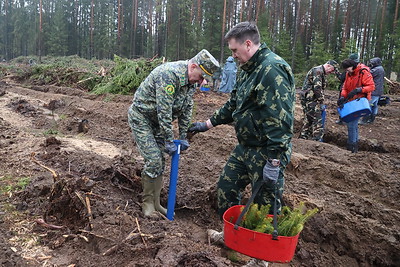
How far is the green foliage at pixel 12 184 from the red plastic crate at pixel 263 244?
Answer: 290 centimetres

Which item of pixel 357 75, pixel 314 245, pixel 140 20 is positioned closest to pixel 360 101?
pixel 357 75

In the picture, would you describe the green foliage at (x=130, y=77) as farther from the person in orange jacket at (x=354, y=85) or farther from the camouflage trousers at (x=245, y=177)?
the camouflage trousers at (x=245, y=177)

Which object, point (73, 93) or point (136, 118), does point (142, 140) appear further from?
point (73, 93)

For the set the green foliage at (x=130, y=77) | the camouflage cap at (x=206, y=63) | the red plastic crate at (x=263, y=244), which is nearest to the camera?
the red plastic crate at (x=263, y=244)

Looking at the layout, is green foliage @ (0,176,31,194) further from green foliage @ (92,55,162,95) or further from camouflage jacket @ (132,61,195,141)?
green foliage @ (92,55,162,95)

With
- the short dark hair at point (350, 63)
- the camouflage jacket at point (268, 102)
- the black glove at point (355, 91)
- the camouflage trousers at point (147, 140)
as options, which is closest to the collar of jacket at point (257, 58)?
the camouflage jacket at point (268, 102)

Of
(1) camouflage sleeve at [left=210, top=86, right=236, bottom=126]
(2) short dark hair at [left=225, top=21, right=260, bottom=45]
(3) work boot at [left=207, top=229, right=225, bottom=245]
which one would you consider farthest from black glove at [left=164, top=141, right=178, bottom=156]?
(2) short dark hair at [left=225, top=21, right=260, bottom=45]

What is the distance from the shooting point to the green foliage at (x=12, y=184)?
13.2ft

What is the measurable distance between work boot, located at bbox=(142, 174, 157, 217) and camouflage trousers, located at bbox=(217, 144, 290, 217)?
0.89m

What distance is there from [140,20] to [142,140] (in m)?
55.9

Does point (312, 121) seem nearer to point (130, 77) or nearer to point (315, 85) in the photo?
point (315, 85)

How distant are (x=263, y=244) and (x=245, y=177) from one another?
0.84 metres

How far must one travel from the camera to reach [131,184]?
177 inches

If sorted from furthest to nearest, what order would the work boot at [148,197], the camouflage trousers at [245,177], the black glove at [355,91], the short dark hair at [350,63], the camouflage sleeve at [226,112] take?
the short dark hair at [350,63] → the black glove at [355,91] → the work boot at [148,197] → the camouflage sleeve at [226,112] → the camouflage trousers at [245,177]
